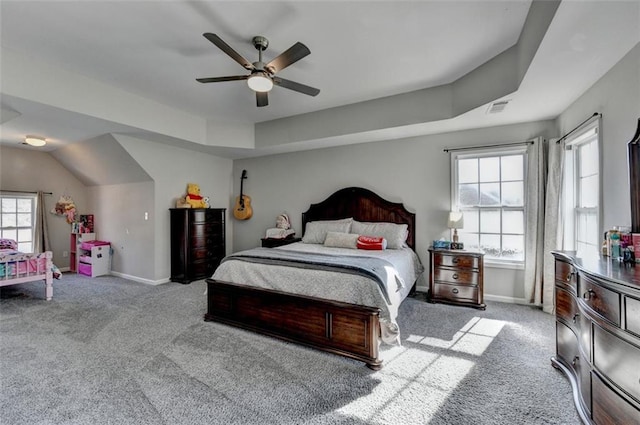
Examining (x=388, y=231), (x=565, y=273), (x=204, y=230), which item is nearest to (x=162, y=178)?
(x=204, y=230)

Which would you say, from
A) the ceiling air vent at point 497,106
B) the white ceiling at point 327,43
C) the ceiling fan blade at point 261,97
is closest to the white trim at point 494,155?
the white ceiling at point 327,43

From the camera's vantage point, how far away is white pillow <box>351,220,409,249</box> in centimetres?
406

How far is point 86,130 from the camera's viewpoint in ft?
13.5

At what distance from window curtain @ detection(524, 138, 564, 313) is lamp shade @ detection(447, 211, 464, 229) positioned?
763mm

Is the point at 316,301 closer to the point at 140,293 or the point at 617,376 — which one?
the point at 617,376

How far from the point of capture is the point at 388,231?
13.7ft

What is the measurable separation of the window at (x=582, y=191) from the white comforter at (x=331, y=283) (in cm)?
189

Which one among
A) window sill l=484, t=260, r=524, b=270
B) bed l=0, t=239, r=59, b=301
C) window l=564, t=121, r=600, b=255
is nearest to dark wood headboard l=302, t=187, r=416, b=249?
window sill l=484, t=260, r=524, b=270

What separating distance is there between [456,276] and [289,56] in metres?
3.24

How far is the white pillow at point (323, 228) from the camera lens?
453 cm

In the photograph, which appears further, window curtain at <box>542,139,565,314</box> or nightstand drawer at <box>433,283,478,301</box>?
nightstand drawer at <box>433,283,478,301</box>

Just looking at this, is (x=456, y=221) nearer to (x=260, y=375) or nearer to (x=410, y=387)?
(x=410, y=387)

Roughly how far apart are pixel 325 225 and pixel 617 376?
3.63m

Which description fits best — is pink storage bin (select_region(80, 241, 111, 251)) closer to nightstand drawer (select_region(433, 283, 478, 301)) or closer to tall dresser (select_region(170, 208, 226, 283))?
tall dresser (select_region(170, 208, 226, 283))
